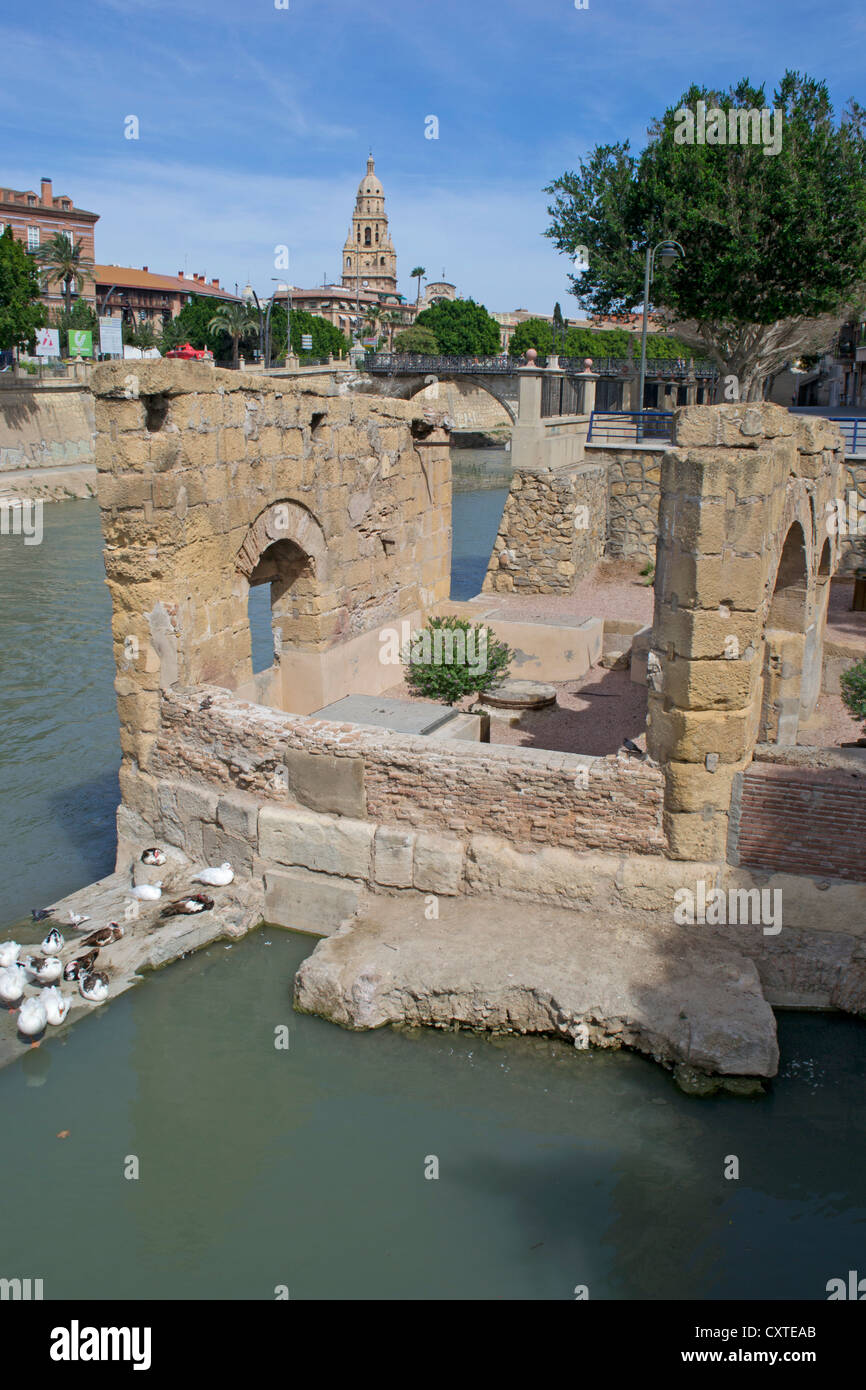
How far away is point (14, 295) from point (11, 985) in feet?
109

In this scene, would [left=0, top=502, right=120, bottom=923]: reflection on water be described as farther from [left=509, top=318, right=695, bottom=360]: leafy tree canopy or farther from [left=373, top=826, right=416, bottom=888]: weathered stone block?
[left=509, top=318, right=695, bottom=360]: leafy tree canopy

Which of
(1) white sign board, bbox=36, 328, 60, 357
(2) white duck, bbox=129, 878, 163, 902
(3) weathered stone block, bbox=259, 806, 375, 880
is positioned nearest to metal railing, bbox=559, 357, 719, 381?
(1) white sign board, bbox=36, 328, 60, 357

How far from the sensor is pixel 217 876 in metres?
7.61

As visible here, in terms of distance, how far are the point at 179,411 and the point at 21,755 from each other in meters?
5.64

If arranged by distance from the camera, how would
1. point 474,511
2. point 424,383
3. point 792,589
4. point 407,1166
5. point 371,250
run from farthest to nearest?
point 371,250, point 424,383, point 474,511, point 792,589, point 407,1166

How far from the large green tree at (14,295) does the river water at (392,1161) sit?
32381 millimetres

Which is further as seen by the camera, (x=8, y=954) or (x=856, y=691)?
(x=856, y=691)

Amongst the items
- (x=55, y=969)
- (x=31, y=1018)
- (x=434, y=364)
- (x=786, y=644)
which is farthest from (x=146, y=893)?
(x=434, y=364)

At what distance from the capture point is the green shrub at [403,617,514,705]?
10.8m

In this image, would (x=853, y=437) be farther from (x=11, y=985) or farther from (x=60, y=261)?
(x=60, y=261)

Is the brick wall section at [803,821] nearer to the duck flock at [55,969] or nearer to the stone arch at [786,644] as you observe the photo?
the stone arch at [786,644]

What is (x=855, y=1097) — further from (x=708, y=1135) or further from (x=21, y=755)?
(x=21, y=755)

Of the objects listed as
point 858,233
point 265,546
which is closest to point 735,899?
point 265,546

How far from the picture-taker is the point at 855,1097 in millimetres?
5840
